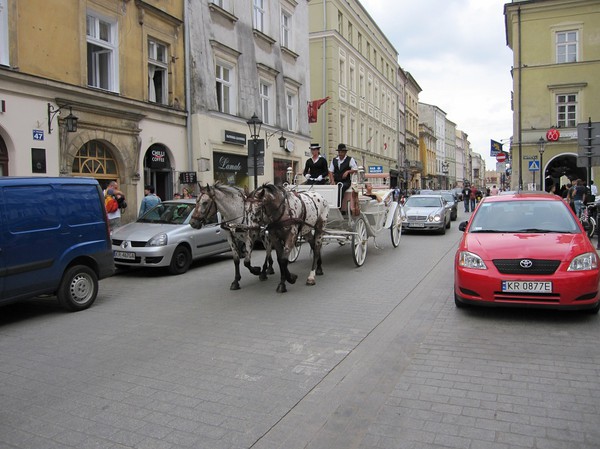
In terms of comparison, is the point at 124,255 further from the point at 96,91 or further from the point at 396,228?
the point at 396,228

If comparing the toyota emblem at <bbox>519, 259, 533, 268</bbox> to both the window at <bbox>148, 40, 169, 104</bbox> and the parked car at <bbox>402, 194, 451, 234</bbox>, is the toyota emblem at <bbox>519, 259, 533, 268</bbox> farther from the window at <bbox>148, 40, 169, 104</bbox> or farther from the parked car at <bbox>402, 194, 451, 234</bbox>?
the window at <bbox>148, 40, 169, 104</bbox>

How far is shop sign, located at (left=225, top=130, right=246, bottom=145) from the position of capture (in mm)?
19877

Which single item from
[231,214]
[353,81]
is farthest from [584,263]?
[353,81]

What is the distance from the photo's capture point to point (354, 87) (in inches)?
1533

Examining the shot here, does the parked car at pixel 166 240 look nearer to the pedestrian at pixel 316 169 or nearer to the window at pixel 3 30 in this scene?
the pedestrian at pixel 316 169

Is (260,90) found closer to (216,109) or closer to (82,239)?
(216,109)

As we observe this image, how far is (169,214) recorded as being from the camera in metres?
11.2

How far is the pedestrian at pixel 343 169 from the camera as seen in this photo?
33.2 feet

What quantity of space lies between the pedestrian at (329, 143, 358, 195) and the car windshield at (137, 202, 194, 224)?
11.0 ft

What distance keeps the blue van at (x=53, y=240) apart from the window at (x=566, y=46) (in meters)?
36.7

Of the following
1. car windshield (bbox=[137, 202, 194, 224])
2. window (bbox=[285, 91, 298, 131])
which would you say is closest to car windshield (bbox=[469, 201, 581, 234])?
car windshield (bbox=[137, 202, 194, 224])

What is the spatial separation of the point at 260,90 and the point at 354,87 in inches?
692

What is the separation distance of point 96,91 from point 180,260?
22.6 feet

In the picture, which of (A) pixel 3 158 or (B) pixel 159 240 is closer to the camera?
(B) pixel 159 240
